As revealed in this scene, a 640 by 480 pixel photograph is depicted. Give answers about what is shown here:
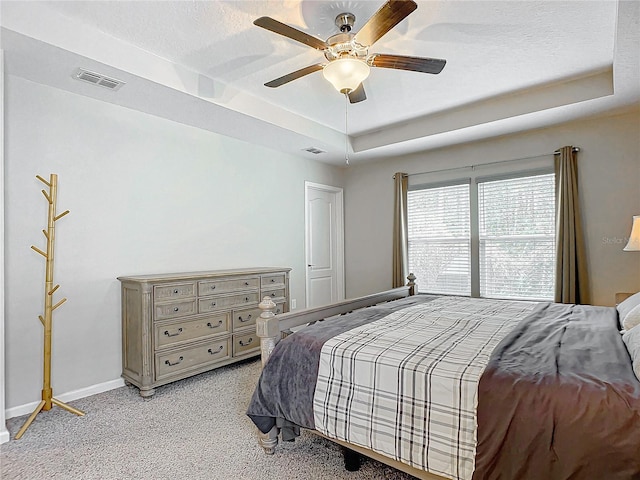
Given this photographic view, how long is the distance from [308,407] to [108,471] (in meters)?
1.18

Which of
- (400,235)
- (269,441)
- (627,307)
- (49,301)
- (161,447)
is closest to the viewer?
(269,441)

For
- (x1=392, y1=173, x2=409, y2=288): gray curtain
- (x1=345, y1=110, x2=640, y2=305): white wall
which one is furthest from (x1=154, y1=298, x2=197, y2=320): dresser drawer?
(x1=345, y1=110, x2=640, y2=305): white wall

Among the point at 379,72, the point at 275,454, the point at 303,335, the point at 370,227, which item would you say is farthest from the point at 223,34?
the point at 370,227

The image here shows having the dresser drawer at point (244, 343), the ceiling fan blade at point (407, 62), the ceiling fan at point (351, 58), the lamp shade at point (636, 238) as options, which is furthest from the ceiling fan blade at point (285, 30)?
the lamp shade at point (636, 238)

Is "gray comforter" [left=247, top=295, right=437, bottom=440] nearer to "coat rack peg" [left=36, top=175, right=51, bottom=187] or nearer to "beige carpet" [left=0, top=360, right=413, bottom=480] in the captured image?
"beige carpet" [left=0, top=360, right=413, bottom=480]

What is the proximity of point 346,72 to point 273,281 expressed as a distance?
2.42 metres

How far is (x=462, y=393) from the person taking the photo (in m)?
1.43

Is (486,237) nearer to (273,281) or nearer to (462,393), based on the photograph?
(273,281)

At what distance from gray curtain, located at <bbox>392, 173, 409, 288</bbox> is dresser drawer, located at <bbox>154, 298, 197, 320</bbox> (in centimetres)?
280

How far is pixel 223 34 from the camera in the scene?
8.14 feet

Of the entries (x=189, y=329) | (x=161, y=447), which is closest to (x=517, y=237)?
(x=189, y=329)

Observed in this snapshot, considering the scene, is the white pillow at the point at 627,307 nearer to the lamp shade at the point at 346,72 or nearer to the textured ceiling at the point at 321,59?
the textured ceiling at the point at 321,59

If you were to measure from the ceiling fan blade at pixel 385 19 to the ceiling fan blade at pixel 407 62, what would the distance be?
0.49 feet

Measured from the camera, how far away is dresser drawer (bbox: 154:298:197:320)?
299 cm
